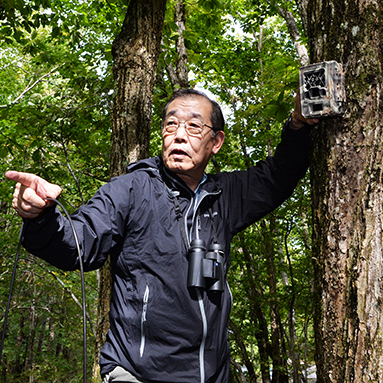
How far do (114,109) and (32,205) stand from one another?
2.51 meters

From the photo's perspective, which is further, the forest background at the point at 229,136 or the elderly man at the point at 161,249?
the forest background at the point at 229,136

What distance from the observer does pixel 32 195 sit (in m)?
1.26

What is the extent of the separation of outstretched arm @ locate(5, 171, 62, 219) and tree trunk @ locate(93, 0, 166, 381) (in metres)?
2.22

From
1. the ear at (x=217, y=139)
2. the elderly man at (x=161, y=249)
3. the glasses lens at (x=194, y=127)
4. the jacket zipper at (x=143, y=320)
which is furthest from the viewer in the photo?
the ear at (x=217, y=139)

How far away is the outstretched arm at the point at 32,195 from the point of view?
4.13 feet

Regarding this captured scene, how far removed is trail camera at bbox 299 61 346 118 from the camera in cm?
158

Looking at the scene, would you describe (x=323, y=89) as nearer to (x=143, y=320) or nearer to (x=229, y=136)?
(x=143, y=320)

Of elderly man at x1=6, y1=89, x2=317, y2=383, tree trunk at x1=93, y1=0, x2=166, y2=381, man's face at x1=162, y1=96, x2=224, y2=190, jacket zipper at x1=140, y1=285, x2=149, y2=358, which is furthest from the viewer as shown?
tree trunk at x1=93, y1=0, x2=166, y2=381

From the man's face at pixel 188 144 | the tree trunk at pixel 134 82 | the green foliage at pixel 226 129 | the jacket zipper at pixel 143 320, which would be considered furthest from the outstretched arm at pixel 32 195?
the tree trunk at pixel 134 82

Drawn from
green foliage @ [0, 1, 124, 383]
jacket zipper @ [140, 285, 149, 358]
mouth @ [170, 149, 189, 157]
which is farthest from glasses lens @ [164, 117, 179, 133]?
jacket zipper @ [140, 285, 149, 358]

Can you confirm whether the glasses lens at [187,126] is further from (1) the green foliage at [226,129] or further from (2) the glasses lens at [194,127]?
(1) the green foliage at [226,129]

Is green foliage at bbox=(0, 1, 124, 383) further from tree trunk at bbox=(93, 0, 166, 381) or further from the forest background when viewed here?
tree trunk at bbox=(93, 0, 166, 381)

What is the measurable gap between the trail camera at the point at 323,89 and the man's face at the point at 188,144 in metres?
0.57

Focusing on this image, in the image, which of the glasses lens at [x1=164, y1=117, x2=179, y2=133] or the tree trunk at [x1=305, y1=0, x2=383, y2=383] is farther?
the glasses lens at [x1=164, y1=117, x2=179, y2=133]
